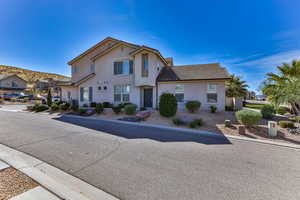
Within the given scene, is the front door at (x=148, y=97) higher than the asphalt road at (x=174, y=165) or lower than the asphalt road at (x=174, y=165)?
higher

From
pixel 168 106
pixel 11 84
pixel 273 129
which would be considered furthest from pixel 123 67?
pixel 11 84

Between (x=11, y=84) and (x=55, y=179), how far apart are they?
62428 millimetres

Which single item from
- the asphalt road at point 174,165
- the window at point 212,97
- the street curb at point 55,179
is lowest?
the asphalt road at point 174,165

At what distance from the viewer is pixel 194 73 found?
14.2 metres

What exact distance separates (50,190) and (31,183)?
592 mm

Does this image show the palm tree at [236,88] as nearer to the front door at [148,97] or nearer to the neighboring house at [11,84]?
the front door at [148,97]

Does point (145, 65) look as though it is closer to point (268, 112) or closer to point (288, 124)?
point (268, 112)

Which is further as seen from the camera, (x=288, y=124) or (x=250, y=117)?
(x=288, y=124)

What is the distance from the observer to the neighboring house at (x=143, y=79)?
12992 millimetres

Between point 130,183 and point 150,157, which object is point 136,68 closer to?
point 150,157

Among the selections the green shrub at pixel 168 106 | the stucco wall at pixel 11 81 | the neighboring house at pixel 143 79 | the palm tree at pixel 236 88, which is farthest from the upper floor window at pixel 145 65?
the stucco wall at pixel 11 81

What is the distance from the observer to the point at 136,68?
13750 mm

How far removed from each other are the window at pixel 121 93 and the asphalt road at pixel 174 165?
900cm

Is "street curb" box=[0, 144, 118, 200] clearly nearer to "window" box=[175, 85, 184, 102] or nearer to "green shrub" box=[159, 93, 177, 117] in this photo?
"green shrub" box=[159, 93, 177, 117]
